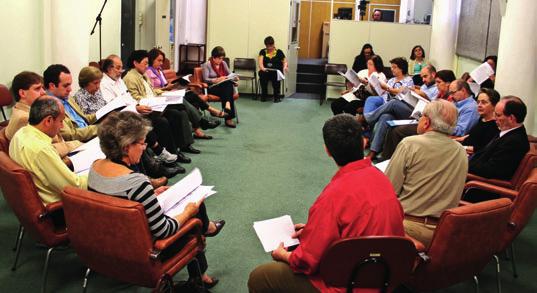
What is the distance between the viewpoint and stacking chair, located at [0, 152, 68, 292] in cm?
311

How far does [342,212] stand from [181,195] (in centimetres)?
112

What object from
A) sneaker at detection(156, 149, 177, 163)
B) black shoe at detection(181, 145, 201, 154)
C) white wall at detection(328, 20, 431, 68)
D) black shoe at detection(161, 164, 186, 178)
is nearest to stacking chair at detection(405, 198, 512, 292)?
black shoe at detection(161, 164, 186, 178)

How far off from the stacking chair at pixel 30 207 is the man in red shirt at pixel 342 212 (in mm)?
1378

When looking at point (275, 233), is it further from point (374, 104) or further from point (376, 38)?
point (376, 38)

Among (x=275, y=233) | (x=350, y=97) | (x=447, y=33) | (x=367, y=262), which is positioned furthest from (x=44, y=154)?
(x=447, y=33)

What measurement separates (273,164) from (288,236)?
3.85 meters

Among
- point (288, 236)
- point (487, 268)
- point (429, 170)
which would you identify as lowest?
point (487, 268)

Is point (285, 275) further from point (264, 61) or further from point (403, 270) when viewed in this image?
point (264, 61)

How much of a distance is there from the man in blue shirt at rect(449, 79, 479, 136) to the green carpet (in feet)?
3.66

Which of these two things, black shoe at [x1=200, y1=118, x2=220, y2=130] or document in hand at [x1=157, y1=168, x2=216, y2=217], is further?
black shoe at [x1=200, y1=118, x2=220, y2=130]

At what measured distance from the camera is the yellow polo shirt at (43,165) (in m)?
3.32

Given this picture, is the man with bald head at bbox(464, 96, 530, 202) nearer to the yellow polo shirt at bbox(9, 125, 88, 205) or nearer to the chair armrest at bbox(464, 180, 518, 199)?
the chair armrest at bbox(464, 180, 518, 199)

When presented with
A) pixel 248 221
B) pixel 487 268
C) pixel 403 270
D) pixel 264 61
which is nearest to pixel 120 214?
pixel 403 270

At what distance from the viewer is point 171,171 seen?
5973 mm
